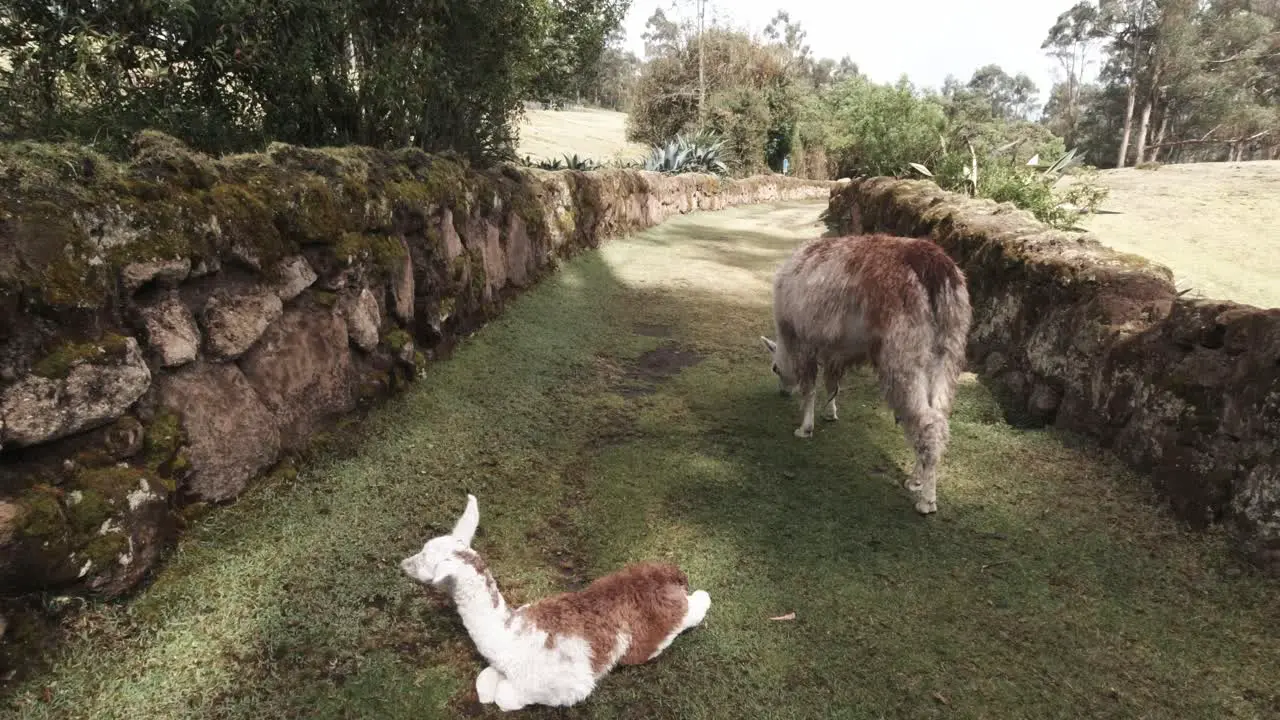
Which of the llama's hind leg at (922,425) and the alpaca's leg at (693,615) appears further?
the llama's hind leg at (922,425)

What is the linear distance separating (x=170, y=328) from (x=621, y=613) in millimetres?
1986

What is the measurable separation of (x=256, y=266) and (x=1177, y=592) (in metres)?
4.07

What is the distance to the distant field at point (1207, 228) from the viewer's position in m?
5.79

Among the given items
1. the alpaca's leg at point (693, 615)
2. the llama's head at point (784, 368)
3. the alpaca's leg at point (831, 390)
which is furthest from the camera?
the llama's head at point (784, 368)

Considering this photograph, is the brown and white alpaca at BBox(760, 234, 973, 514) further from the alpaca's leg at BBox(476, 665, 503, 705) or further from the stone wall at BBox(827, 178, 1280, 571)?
the alpaca's leg at BBox(476, 665, 503, 705)

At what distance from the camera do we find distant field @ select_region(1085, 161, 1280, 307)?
5793 mm

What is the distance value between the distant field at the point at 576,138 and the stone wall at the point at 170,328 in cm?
1770

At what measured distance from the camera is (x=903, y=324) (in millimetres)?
3158

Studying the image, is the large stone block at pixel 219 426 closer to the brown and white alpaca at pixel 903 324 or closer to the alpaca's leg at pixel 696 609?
the alpaca's leg at pixel 696 609

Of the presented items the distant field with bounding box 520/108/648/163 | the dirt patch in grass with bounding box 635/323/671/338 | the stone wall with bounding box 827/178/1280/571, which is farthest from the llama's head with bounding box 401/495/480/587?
the distant field with bounding box 520/108/648/163

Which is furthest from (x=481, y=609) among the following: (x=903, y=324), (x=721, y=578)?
(x=903, y=324)

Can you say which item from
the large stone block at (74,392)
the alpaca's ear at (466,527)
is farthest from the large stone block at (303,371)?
the alpaca's ear at (466,527)

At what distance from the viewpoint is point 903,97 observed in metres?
16.0

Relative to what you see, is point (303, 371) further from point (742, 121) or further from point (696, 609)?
point (742, 121)
